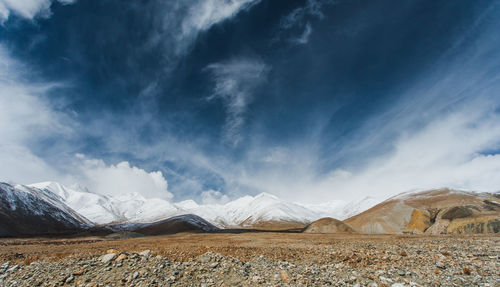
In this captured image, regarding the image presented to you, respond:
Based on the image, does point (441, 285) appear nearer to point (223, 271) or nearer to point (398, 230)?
point (223, 271)

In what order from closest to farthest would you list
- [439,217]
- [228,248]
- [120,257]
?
[120,257] → [228,248] → [439,217]

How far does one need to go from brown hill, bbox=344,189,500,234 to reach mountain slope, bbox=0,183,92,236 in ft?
584

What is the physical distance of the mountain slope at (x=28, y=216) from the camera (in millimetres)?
125250

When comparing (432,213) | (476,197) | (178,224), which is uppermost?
(476,197)

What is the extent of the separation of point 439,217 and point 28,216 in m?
229

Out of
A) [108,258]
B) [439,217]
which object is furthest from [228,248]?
[439,217]

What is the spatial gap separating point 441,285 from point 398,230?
103 m

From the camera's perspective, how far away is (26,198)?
6526 inches

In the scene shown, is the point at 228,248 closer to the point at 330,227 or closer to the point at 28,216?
the point at 330,227

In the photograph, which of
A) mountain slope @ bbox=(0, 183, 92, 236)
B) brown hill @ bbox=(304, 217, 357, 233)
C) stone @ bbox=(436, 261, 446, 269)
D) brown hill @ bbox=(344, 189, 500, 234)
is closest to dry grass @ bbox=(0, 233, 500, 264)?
stone @ bbox=(436, 261, 446, 269)

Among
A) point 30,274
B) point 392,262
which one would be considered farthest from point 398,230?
point 30,274

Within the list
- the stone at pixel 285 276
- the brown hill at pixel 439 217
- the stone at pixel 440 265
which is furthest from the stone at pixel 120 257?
the brown hill at pixel 439 217

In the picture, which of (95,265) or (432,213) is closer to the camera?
(95,265)

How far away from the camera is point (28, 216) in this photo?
148500 mm
